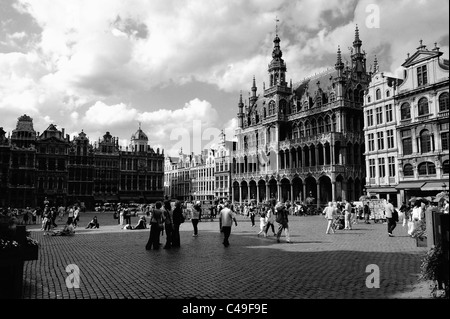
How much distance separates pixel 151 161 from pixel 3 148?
1155 inches

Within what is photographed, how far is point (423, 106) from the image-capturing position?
1444 inches

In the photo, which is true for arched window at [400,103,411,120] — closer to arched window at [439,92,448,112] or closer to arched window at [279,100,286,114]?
arched window at [439,92,448,112]

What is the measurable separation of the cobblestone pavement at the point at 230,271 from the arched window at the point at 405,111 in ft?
86.6

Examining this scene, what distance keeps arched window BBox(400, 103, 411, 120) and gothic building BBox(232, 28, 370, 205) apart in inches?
405

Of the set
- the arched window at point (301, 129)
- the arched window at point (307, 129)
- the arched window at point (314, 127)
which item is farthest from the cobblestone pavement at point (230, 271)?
the arched window at point (301, 129)

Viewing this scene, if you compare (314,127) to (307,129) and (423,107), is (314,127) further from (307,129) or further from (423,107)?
(423,107)

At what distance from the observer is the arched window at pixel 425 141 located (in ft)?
117

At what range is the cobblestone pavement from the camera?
299 inches

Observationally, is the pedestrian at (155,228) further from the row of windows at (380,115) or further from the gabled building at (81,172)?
the gabled building at (81,172)

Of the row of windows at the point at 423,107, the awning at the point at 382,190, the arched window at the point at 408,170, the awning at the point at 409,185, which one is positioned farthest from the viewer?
the awning at the point at 382,190

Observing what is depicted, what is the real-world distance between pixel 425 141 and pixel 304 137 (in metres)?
19.0

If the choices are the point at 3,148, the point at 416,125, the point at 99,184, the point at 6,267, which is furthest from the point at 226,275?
the point at 99,184

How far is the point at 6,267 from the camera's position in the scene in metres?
7.39
